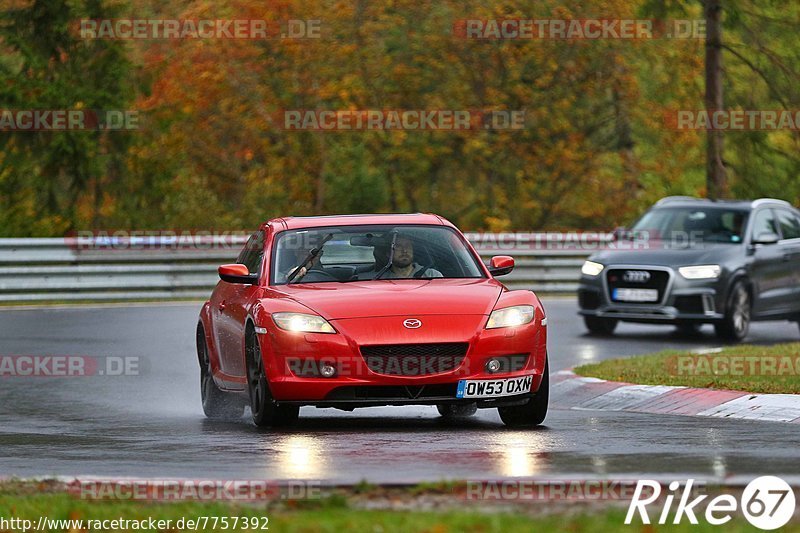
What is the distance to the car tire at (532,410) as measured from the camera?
1241 centimetres

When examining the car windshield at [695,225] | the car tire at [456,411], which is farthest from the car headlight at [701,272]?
the car tire at [456,411]

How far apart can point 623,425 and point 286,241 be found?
2874mm

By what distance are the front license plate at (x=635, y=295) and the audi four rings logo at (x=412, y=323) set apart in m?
10.9

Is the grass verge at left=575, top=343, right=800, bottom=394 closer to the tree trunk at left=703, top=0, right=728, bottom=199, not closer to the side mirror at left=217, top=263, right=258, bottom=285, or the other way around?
the side mirror at left=217, top=263, right=258, bottom=285

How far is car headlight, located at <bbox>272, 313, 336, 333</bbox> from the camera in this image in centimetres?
1197

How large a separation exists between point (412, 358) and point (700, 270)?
1115 centimetres

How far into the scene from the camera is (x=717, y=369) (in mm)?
16938

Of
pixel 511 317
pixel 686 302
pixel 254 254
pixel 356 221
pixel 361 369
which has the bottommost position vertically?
pixel 686 302

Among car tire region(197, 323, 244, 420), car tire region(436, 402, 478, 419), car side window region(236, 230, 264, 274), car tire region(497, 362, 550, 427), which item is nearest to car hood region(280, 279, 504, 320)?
car tire region(497, 362, 550, 427)

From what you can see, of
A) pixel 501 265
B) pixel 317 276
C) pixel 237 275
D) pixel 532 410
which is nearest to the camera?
pixel 532 410

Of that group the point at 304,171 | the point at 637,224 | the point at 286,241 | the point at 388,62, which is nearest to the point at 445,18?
the point at 388,62

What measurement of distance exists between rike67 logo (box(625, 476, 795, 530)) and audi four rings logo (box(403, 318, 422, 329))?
3901 millimetres

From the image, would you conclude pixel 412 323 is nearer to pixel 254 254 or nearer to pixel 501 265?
pixel 501 265

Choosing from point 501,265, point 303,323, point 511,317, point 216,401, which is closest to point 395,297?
point 303,323
